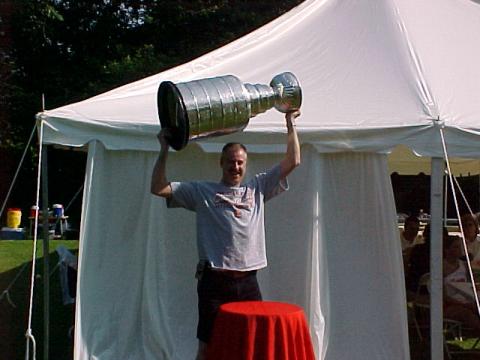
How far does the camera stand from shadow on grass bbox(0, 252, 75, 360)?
6363mm

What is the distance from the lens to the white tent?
523cm

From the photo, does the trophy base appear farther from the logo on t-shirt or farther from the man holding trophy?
the logo on t-shirt

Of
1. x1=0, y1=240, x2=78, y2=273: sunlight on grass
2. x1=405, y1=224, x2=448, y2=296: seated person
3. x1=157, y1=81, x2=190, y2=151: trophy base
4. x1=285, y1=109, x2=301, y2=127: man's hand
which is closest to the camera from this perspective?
x1=157, y1=81, x2=190, y2=151: trophy base

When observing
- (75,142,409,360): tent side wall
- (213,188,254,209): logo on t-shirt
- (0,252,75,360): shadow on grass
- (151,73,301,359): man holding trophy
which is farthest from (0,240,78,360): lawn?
(213,188,254,209): logo on t-shirt

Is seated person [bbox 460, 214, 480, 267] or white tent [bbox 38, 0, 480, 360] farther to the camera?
seated person [bbox 460, 214, 480, 267]

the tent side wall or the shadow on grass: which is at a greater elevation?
the tent side wall

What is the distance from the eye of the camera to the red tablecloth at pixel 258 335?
3.71m

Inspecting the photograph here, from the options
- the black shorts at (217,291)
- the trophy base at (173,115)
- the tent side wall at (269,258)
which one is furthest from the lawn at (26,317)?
the trophy base at (173,115)

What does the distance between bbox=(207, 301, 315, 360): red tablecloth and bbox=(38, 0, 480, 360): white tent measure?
1.46 metres

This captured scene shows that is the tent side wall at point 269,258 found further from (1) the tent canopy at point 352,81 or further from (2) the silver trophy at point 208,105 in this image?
(2) the silver trophy at point 208,105

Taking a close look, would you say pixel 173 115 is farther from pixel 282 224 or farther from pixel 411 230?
pixel 411 230

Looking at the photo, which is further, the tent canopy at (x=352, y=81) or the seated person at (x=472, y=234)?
the seated person at (x=472, y=234)

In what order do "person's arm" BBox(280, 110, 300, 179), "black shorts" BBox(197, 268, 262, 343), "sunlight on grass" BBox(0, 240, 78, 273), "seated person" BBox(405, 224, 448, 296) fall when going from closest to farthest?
"black shorts" BBox(197, 268, 262, 343)
"person's arm" BBox(280, 110, 300, 179)
"seated person" BBox(405, 224, 448, 296)
"sunlight on grass" BBox(0, 240, 78, 273)

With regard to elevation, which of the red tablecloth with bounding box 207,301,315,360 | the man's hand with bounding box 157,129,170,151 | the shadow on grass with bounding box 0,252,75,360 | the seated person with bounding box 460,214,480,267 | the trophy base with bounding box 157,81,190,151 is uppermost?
the trophy base with bounding box 157,81,190,151
